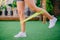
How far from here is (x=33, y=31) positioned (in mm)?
3113

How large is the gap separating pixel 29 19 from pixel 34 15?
58mm

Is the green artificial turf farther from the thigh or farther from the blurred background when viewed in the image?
the thigh

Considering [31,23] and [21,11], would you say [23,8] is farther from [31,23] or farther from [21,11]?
[31,23]

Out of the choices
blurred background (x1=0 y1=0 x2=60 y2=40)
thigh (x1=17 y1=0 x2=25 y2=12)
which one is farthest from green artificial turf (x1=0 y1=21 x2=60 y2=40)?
thigh (x1=17 y1=0 x2=25 y2=12)

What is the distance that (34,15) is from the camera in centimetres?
304

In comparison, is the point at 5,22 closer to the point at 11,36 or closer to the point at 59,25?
the point at 11,36

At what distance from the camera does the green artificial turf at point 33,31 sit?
308 centimetres

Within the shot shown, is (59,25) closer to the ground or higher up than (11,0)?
closer to the ground

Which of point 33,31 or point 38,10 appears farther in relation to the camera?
point 33,31

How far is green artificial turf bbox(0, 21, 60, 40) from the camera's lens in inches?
121

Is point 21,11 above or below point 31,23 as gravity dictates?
above

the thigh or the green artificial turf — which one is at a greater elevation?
the thigh

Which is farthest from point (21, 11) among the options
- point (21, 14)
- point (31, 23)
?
point (31, 23)

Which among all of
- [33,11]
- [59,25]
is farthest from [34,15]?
[59,25]
